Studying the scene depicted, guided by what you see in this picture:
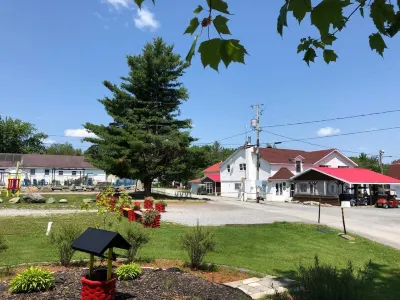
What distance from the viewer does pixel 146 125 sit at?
37.1 metres

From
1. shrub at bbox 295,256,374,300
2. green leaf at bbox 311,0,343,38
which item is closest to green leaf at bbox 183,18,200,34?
green leaf at bbox 311,0,343,38

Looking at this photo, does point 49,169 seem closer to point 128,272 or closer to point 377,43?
point 128,272

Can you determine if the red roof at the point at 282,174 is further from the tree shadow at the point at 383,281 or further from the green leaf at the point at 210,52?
the green leaf at the point at 210,52

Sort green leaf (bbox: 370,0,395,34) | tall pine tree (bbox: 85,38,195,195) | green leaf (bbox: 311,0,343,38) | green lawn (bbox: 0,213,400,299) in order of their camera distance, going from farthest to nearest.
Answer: tall pine tree (bbox: 85,38,195,195) → green lawn (bbox: 0,213,400,299) → green leaf (bbox: 370,0,395,34) → green leaf (bbox: 311,0,343,38)

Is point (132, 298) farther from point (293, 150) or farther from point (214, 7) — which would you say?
point (293, 150)

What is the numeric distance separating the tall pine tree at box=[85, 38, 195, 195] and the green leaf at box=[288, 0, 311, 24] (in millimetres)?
32417

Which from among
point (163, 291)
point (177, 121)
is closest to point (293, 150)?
point (177, 121)

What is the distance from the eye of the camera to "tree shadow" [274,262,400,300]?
6.51 m

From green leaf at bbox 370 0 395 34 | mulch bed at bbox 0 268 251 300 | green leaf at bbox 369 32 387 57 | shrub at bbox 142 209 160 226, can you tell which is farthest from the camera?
shrub at bbox 142 209 160 226

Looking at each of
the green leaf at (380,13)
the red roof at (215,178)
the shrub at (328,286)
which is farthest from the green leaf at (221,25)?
the red roof at (215,178)

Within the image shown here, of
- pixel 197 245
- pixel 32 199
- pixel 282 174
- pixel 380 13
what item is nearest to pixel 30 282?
pixel 197 245

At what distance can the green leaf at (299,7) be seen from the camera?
2152mm

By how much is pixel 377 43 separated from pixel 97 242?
446cm

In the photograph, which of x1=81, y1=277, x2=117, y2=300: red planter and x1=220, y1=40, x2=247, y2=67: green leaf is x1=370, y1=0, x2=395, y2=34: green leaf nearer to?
x1=220, y1=40, x2=247, y2=67: green leaf
